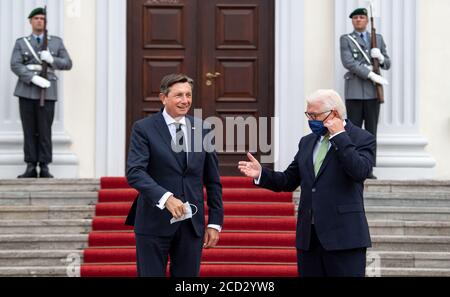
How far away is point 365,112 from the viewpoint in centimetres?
1142

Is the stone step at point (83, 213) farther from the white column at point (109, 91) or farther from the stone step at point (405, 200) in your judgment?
the white column at point (109, 91)

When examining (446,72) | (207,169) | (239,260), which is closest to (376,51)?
(446,72)

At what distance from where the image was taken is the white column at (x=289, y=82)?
39.3ft

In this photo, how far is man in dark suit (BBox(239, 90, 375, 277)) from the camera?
633 centimetres

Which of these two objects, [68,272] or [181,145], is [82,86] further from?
[181,145]

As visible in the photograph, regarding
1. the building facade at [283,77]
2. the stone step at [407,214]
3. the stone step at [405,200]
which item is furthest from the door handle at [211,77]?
the stone step at [407,214]

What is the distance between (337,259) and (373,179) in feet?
16.5

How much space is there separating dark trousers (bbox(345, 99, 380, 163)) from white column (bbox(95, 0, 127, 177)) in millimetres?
2541

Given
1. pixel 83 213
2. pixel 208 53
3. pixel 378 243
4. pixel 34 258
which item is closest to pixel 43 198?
pixel 83 213

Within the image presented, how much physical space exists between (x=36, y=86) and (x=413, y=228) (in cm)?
409

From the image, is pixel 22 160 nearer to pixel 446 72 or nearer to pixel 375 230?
pixel 375 230

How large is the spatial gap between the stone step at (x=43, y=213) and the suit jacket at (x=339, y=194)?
A: 4314mm

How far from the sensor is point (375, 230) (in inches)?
402

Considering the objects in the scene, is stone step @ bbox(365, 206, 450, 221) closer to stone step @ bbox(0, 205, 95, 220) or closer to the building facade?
the building facade
